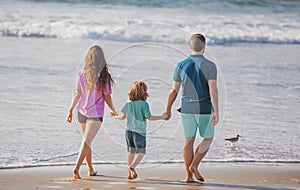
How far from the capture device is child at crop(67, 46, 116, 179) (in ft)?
20.3

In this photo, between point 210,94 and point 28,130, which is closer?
point 210,94

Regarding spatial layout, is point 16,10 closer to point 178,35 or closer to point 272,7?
point 178,35

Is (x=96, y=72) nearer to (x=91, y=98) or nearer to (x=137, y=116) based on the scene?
(x=91, y=98)

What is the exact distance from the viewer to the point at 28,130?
8031mm

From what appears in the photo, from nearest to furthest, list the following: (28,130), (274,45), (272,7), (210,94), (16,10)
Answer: (210,94), (28,130), (274,45), (16,10), (272,7)

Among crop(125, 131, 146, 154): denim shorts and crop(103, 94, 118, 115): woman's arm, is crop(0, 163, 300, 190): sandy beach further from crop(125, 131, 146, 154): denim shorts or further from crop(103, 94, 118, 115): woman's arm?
crop(103, 94, 118, 115): woman's arm

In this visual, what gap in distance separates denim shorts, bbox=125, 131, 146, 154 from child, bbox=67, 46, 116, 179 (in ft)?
0.79

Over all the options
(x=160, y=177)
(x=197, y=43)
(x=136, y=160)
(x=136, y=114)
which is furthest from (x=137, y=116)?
(x=197, y=43)

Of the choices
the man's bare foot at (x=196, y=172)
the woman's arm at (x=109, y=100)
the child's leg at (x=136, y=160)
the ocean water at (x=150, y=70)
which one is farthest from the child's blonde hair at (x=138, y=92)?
the man's bare foot at (x=196, y=172)

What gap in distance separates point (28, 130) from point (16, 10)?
12.5 meters

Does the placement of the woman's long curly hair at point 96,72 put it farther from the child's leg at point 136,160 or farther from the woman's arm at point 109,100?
the child's leg at point 136,160

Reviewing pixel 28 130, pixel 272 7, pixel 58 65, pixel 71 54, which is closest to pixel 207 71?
pixel 28 130

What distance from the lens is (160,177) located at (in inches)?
251

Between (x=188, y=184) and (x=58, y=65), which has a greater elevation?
(x=58, y=65)
